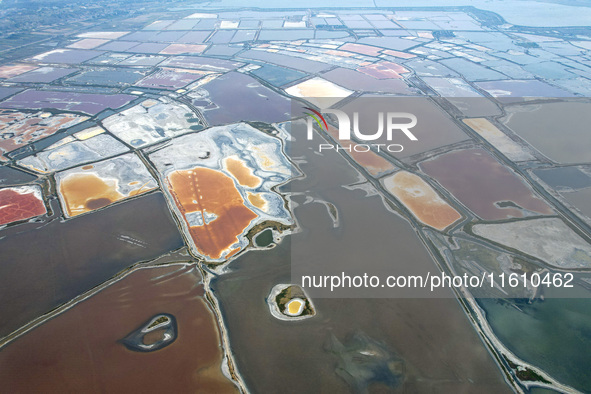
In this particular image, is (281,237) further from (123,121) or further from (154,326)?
(123,121)

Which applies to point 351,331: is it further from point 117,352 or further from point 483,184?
point 483,184

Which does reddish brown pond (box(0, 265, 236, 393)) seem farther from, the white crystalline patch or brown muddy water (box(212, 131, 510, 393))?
the white crystalline patch

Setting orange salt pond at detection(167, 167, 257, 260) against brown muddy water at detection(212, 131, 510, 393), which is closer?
brown muddy water at detection(212, 131, 510, 393)

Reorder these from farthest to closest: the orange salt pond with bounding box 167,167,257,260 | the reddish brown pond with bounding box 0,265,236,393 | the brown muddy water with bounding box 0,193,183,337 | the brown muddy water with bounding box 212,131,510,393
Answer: the orange salt pond with bounding box 167,167,257,260
the brown muddy water with bounding box 0,193,183,337
the brown muddy water with bounding box 212,131,510,393
the reddish brown pond with bounding box 0,265,236,393

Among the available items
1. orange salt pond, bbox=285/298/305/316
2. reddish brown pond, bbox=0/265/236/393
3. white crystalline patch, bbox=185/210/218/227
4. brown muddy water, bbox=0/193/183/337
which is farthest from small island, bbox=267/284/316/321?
brown muddy water, bbox=0/193/183/337

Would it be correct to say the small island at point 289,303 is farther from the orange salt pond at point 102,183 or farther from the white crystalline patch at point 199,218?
the orange salt pond at point 102,183

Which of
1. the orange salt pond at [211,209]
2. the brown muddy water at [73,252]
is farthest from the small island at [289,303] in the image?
the brown muddy water at [73,252]

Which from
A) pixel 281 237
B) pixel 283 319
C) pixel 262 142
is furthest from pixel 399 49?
pixel 283 319
